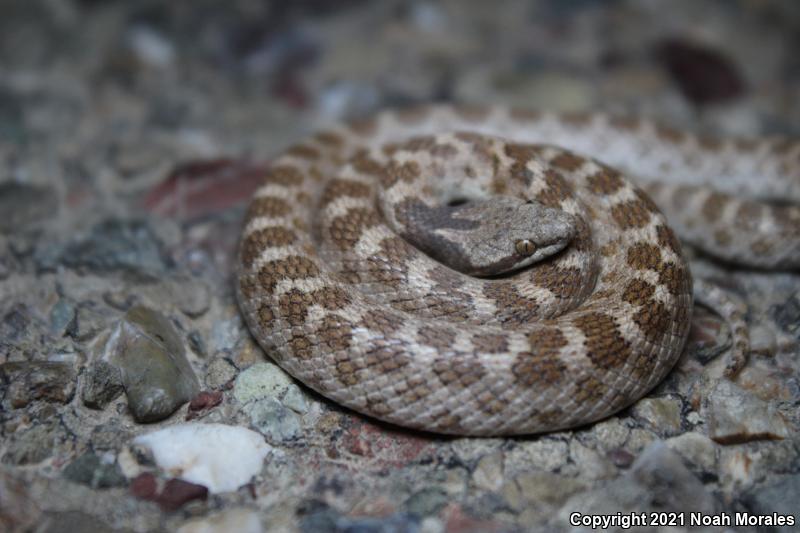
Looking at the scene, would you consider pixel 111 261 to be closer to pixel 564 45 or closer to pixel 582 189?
pixel 582 189

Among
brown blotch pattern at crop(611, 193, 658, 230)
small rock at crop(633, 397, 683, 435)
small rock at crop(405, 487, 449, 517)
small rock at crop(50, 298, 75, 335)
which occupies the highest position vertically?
brown blotch pattern at crop(611, 193, 658, 230)

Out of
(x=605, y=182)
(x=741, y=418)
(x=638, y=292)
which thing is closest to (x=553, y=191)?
(x=605, y=182)

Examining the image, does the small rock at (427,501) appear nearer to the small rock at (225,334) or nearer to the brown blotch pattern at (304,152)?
the small rock at (225,334)

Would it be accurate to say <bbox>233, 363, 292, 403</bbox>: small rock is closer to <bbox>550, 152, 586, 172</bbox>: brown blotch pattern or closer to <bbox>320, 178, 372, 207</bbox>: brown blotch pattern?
<bbox>320, 178, 372, 207</bbox>: brown blotch pattern

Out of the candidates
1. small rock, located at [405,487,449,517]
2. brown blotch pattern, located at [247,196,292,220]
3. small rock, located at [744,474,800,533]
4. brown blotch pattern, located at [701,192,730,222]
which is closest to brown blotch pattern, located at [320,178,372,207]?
brown blotch pattern, located at [247,196,292,220]

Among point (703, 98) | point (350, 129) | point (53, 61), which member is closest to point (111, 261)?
point (350, 129)

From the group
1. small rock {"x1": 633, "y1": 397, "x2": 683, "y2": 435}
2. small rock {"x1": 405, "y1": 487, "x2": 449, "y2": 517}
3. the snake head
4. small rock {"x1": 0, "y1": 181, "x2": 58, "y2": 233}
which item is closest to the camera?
small rock {"x1": 405, "y1": 487, "x2": 449, "y2": 517}

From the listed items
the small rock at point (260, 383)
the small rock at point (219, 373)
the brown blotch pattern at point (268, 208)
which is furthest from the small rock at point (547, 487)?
the brown blotch pattern at point (268, 208)
